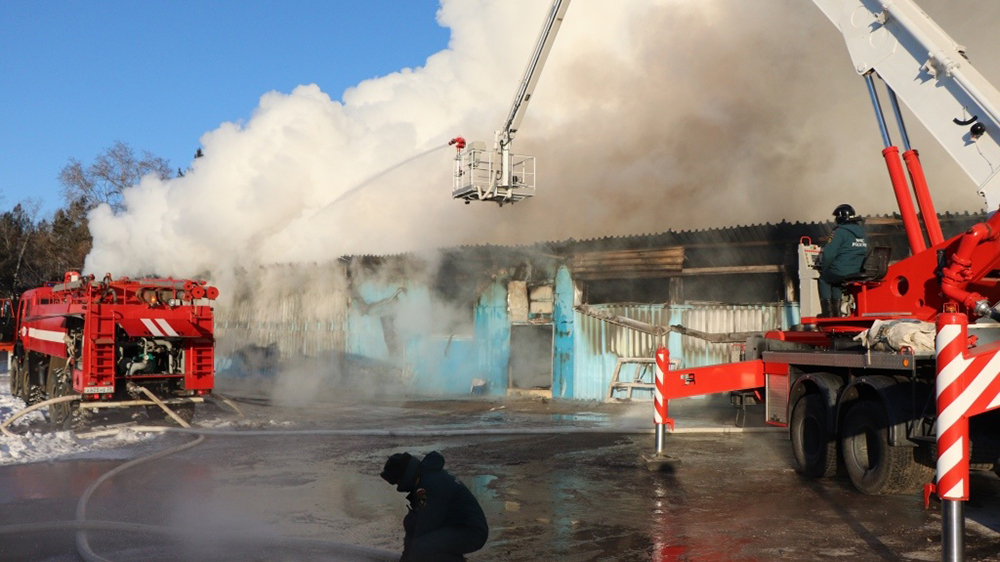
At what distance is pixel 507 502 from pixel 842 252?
4038 mm

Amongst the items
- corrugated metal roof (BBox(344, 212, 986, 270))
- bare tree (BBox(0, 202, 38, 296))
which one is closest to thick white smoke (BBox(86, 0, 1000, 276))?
corrugated metal roof (BBox(344, 212, 986, 270))

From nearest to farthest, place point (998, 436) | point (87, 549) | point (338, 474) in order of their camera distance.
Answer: point (87, 549), point (998, 436), point (338, 474)

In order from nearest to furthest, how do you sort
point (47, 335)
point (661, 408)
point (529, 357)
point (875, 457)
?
point (875, 457)
point (661, 408)
point (47, 335)
point (529, 357)

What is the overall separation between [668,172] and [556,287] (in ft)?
11.4

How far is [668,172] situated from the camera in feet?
58.7

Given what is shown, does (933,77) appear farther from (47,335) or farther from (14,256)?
(14,256)

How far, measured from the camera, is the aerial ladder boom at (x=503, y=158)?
16.0 m

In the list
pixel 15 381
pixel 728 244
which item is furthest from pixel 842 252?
pixel 15 381

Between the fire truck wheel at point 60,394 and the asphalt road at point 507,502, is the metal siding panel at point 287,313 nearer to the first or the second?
the fire truck wheel at point 60,394

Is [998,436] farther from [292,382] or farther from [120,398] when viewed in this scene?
[292,382]

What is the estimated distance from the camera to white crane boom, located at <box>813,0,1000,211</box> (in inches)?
286

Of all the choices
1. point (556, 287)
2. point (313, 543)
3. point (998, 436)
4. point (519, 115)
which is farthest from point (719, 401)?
point (313, 543)

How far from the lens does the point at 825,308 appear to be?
892cm

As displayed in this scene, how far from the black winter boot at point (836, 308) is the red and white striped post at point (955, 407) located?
4.52 m
